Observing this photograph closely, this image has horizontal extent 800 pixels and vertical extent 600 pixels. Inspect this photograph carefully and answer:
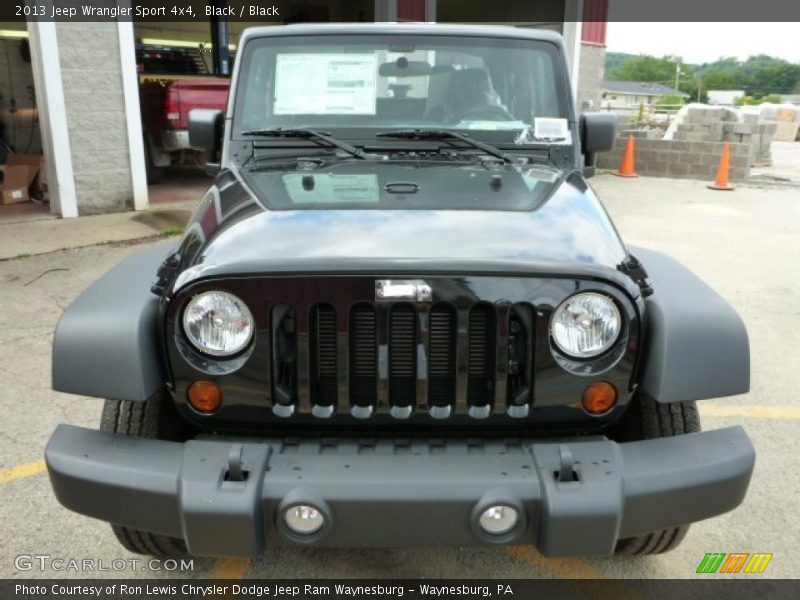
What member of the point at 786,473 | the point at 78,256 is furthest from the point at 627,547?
the point at 78,256

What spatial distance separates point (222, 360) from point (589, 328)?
3.34 feet

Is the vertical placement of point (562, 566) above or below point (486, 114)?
below

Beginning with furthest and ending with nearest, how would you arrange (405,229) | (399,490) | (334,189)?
(334,189)
(405,229)
(399,490)

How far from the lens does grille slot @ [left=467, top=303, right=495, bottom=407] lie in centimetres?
198

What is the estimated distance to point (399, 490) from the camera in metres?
1.81

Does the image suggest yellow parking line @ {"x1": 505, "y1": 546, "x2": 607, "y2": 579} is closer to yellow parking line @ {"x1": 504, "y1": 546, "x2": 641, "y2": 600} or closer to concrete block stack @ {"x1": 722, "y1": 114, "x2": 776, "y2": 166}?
yellow parking line @ {"x1": 504, "y1": 546, "x2": 641, "y2": 600}

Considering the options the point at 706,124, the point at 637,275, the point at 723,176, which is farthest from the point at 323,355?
the point at 706,124

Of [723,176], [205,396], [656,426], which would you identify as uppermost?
[205,396]

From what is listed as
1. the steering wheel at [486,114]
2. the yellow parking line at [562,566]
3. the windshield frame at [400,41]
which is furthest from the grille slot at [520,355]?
the steering wheel at [486,114]

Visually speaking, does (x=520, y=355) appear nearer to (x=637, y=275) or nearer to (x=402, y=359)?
(x=402, y=359)

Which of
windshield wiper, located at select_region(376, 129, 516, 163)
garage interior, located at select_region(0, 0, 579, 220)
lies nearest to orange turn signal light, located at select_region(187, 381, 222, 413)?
windshield wiper, located at select_region(376, 129, 516, 163)

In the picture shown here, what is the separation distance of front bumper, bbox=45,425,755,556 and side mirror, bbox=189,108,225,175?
1711 mm

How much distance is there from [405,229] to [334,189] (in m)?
0.47

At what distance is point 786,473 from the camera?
319 cm
